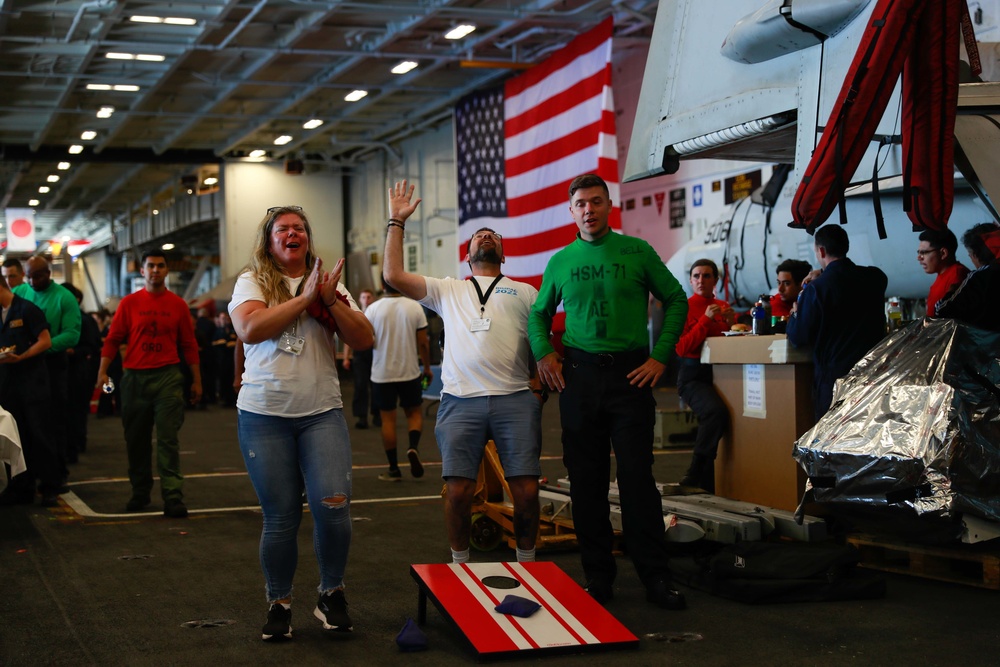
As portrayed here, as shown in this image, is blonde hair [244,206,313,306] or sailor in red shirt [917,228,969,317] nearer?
blonde hair [244,206,313,306]

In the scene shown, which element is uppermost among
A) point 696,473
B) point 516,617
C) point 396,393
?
point 396,393

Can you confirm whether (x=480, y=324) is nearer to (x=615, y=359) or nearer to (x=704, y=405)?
(x=615, y=359)

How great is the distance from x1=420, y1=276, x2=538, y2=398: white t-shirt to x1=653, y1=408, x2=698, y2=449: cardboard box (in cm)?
677

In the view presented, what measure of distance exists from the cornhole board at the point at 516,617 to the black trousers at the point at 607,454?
386 millimetres

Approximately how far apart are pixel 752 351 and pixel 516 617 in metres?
3.22

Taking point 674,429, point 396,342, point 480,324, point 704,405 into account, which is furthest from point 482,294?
point 674,429

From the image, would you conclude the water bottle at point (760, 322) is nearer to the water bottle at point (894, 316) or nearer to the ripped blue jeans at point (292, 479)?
the water bottle at point (894, 316)

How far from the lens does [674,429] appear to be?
472 inches

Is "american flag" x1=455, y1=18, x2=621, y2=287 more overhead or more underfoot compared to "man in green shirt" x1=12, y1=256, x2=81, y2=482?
more overhead

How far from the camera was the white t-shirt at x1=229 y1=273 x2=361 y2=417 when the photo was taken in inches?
170

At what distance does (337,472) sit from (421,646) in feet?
2.58

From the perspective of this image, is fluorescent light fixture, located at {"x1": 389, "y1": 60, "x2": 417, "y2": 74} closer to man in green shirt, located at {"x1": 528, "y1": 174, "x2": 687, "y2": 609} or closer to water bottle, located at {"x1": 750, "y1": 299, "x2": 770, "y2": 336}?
water bottle, located at {"x1": 750, "y1": 299, "x2": 770, "y2": 336}

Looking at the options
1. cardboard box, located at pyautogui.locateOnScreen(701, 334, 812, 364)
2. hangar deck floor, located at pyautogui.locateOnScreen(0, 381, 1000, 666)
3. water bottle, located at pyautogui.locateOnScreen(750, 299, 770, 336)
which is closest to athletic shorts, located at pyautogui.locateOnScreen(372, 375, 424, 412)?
hangar deck floor, located at pyautogui.locateOnScreen(0, 381, 1000, 666)

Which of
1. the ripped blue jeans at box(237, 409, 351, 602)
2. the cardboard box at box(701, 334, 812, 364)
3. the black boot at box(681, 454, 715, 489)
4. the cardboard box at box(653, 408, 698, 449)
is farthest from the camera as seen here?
the cardboard box at box(653, 408, 698, 449)
